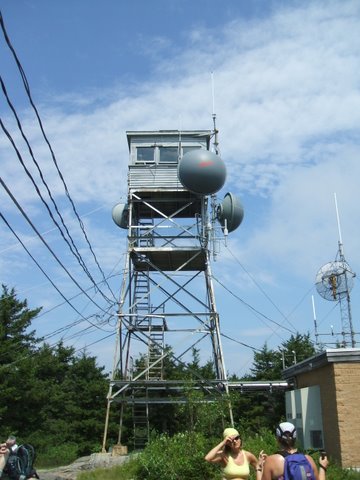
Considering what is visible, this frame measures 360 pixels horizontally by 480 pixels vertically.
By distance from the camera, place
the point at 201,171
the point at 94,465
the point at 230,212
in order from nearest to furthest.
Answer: the point at 94,465 → the point at 201,171 → the point at 230,212

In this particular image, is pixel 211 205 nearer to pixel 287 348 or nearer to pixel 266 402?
pixel 266 402

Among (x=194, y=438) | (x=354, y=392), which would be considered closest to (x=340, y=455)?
(x=354, y=392)

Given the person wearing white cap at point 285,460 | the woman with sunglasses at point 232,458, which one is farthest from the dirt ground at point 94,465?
the person wearing white cap at point 285,460

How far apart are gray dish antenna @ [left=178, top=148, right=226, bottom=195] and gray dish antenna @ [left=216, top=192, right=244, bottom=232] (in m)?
1.69

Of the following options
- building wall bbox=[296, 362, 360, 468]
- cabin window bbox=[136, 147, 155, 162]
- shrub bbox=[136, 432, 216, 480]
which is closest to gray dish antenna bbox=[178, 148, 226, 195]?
cabin window bbox=[136, 147, 155, 162]

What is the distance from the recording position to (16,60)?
322 inches

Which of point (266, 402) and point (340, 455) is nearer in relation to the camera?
point (340, 455)

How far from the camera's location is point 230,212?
26.3 m

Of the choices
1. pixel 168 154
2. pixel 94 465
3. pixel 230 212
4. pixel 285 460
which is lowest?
pixel 94 465

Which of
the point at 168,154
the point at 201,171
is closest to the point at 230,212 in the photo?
the point at 201,171

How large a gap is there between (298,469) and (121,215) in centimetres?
2351

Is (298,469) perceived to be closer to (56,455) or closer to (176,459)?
(176,459)

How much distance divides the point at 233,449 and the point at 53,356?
1523 inches

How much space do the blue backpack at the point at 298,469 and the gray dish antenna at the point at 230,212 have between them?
20649 mm
